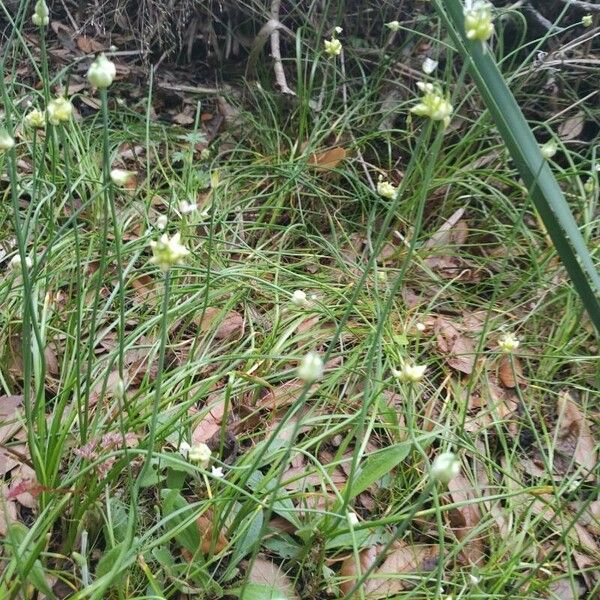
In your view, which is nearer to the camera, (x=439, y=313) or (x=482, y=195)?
(x=439, y=313)

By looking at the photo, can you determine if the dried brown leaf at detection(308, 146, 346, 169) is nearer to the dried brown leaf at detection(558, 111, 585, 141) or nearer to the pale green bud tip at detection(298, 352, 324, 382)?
the dried brown leaf at detection(558, 111, 585, 141)

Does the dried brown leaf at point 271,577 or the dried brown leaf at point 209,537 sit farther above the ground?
the dried brown leaf at point 209,537

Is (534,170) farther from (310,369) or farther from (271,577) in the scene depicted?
(271,577)

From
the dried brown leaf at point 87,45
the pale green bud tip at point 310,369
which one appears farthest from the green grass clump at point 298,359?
the dried brown leaf at point 87,45

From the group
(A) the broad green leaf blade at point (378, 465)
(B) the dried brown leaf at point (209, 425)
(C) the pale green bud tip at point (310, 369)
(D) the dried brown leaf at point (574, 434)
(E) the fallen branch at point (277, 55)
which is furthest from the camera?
(E) the fallen branch at point (277, 55)

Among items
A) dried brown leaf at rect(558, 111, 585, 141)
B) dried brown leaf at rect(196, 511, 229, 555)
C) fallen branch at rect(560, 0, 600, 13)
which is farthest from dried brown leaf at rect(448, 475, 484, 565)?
fallen branch at rect(560, 0, 600, 13)

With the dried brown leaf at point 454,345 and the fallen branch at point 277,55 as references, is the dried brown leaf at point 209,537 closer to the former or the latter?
the dried brown leaf at point 454,345

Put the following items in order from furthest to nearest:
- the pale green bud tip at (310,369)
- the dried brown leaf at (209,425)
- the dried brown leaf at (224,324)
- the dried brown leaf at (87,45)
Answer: the dried brown leaf at (87,45) < the dried brown leaf at (224,324) < the dried brown leaf at (209,425) < the pale green bud tip at (310,369)

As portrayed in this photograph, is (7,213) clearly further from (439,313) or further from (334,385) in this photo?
(439,313)

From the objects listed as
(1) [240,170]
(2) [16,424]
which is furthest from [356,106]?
(2) [16,424]
